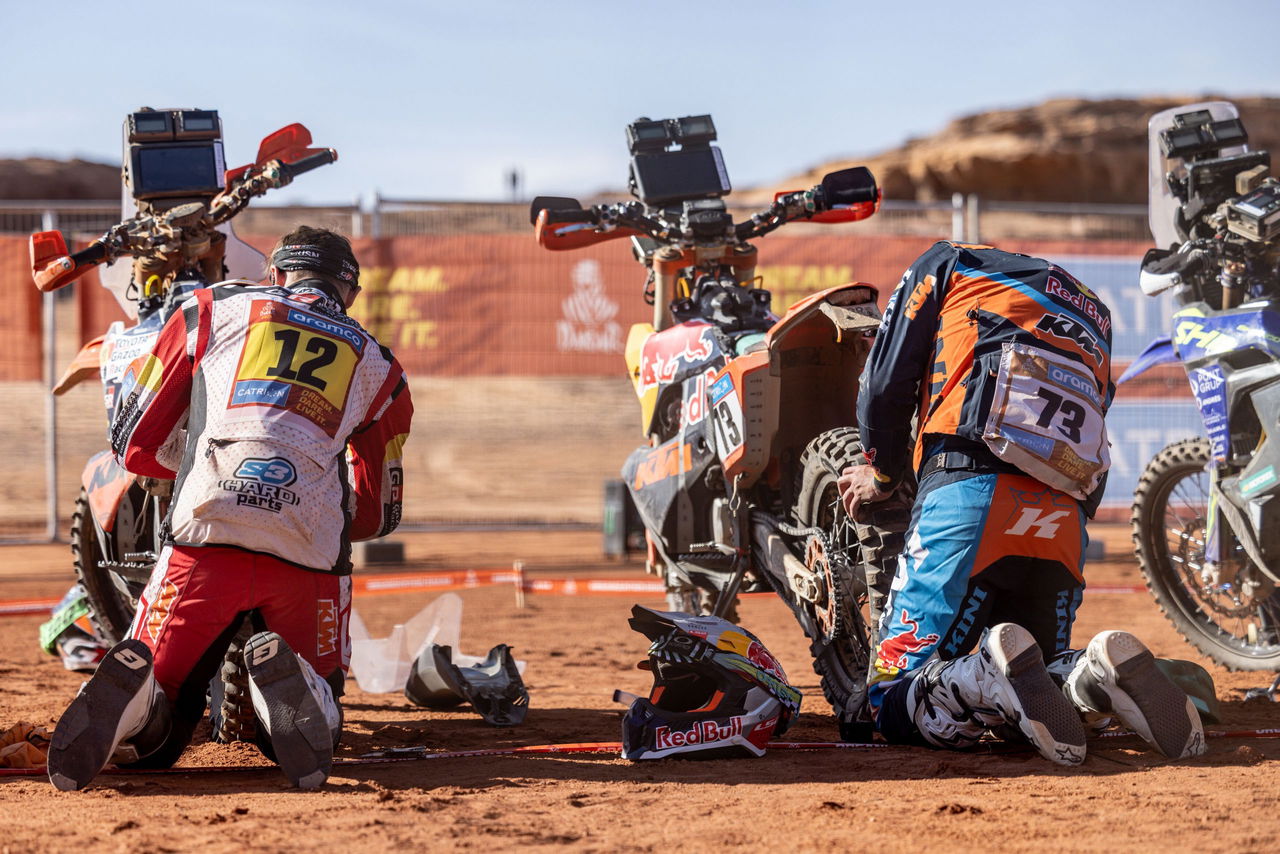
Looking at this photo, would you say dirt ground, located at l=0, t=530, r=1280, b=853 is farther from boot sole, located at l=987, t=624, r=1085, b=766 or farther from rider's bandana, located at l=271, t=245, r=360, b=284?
rider's bandana, located at l=271, t=245, r=360, b=284

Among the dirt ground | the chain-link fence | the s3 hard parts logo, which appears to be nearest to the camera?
the dirt ground

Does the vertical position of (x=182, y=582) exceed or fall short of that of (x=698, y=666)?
it exceeds it

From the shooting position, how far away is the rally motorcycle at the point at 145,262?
5746 millimetres

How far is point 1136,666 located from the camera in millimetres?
3818

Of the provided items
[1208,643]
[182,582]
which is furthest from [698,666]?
[1208,643]

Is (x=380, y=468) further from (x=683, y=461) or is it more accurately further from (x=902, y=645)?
(x=902, y=645)

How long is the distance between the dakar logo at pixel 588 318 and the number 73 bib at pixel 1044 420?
865 cm

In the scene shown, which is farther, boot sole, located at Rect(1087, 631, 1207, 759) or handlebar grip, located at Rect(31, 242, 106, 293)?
handlebar grip, located at Rect(31, 242, 106, 293)

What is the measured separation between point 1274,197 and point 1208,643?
1.82m

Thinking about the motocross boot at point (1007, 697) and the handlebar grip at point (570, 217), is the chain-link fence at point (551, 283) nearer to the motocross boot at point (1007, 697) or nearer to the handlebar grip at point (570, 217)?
the handlebar grip at point (570, 217)

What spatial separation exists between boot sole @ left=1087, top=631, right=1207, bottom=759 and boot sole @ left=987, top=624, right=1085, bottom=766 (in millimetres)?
136

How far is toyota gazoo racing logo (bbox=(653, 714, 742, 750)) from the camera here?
423 cm

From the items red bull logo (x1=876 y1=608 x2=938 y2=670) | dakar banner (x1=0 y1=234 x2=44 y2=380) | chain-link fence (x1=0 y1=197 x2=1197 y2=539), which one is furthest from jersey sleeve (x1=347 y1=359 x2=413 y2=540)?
dakar banner (x1=0 y1=234 x2=44 y2=380)

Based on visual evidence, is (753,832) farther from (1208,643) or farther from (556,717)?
(1208,643)
